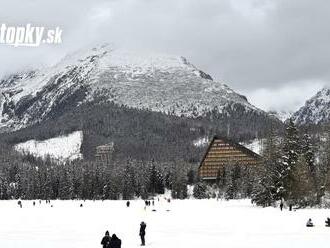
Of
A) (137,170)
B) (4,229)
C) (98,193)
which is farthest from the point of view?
(137,170)

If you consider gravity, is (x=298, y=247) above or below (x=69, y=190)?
below

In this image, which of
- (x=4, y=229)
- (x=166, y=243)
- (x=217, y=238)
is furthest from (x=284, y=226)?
(x=4, y=229)

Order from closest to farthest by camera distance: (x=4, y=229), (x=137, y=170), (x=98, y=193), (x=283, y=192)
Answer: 1. (x=4, y=229)
2. (x=283, y=192)
3. (x=98, y=193)
4. (x=137, y=170)

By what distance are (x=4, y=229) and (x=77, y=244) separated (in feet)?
58.5

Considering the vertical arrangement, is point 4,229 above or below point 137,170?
below

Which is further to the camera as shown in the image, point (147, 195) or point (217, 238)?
point (147, 195)

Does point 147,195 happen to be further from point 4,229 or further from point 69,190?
point 4,229

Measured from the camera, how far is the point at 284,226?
171 feet

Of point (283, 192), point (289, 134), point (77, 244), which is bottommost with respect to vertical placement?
point (77, 244)

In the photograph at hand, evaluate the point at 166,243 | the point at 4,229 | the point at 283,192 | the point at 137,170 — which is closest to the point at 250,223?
the point at 166,243

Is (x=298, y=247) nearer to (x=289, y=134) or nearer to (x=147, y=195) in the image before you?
(x=289, y=134)

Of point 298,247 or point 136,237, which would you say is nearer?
point 298,247

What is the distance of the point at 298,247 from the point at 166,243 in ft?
28.7

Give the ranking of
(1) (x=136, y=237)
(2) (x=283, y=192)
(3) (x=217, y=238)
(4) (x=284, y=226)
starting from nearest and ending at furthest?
1. (3) (x=217, y=238)
2. (1) (x=136, y=237)
3. (4) (x=284, y=226)
4. (2) (x=283, y=192)
